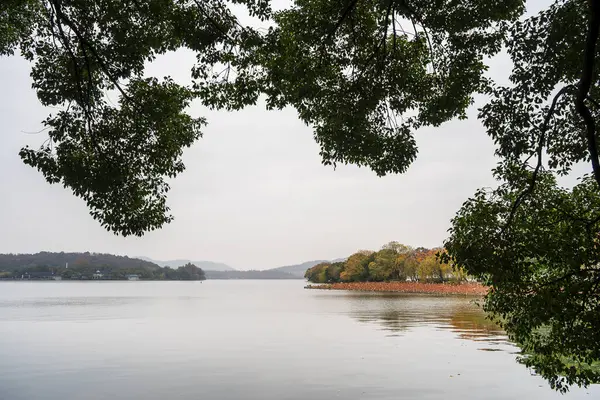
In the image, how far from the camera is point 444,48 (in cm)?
1036

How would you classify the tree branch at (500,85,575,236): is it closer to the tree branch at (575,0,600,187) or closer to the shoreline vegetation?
the tree branch at (575,0,600,187)

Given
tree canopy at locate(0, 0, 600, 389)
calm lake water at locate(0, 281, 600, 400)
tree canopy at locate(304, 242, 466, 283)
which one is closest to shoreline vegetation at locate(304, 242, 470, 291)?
tree canopy at locate(304, 242, 466, 283)

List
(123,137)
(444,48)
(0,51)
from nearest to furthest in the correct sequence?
(444,48)
(123,137)
(0,51)

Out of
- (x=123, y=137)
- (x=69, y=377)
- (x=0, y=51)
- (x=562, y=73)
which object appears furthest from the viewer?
(x=69, y=377)

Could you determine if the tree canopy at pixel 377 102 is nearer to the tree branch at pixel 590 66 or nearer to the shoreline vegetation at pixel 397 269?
the tree branch at pixel 590 66

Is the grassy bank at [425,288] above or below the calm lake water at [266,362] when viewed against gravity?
above

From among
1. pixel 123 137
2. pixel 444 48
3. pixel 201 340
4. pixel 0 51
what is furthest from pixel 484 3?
pixel 201 340

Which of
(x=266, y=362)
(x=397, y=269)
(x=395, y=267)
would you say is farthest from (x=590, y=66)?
(x=397, y=269)

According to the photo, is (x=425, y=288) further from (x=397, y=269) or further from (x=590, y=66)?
(x=590, y=66)

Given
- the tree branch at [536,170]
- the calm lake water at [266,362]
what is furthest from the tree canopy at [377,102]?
the calm lake water at [266,362]

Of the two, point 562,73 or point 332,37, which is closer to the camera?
point 562,73

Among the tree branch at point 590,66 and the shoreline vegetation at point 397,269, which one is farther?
the shoreline vegetation at point 397,269

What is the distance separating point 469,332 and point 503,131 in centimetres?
1929

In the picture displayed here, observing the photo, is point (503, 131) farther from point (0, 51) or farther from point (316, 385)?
point (0, 51)
